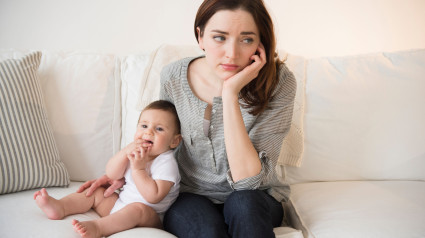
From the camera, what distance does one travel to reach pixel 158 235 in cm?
105

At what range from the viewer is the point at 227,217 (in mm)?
1117

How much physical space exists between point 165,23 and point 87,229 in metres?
1.26

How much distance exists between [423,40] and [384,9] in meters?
0.35

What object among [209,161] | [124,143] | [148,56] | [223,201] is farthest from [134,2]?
[223,201]

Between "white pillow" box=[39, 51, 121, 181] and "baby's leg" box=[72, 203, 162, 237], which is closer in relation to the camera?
"baby's leg" box=[72, 203, 162, 237]

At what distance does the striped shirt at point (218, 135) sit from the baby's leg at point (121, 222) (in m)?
0.20

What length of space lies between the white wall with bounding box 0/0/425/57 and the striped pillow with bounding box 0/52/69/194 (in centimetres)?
56

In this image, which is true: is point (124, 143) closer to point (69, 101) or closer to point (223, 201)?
point (69, 101)

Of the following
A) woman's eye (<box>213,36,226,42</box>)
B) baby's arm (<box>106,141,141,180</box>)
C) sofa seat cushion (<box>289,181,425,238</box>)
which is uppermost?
woman's eye (<box>213,36,226,42</box>)

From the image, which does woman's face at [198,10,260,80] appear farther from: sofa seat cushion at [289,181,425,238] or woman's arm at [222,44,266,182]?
sofa seat cushion at [289,181,425,238]

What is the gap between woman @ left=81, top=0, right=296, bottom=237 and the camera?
3.52 feet

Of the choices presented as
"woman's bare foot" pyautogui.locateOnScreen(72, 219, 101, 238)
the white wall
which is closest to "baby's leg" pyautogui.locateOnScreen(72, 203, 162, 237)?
"woman's bare foot" pyautogui.locateOnScreen(72, 219, 101, 238)

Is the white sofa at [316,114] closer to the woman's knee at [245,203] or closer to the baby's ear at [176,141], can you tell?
the baby's ear at [176,141]

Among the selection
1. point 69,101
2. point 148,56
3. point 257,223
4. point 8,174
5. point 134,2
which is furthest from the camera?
point 134,2
